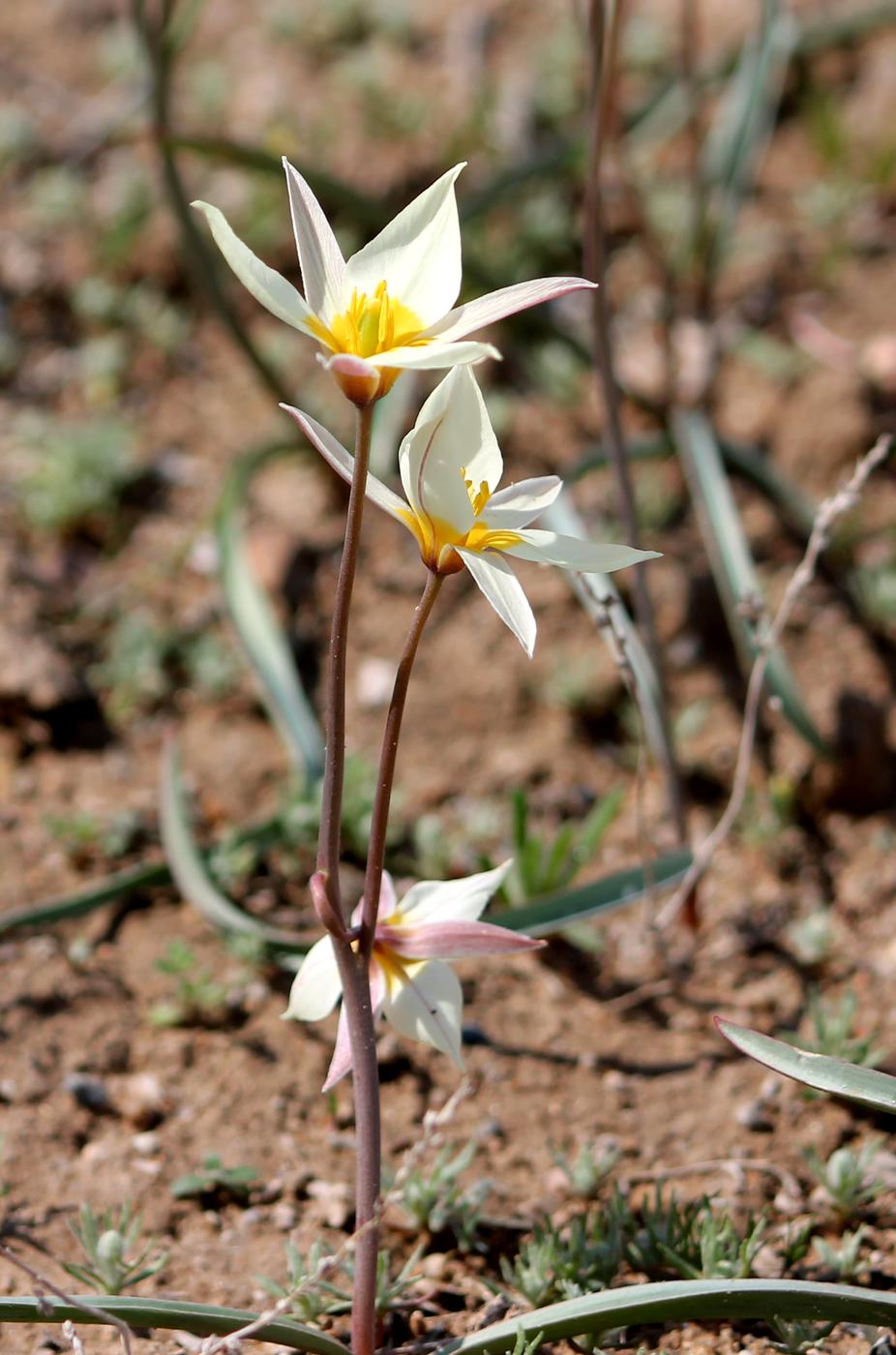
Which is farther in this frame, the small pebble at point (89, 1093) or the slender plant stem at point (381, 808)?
the small pebble at point (89, 1093)

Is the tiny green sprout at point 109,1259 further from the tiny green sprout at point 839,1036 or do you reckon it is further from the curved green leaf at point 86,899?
the tiny green sprout at point 839,1036

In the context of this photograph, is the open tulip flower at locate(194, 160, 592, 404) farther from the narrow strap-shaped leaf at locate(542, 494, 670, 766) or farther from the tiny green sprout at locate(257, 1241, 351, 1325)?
the tiny green sprout at locate(257, 1241, 351, 1325)

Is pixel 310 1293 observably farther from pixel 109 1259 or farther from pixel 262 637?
pixel 262 637

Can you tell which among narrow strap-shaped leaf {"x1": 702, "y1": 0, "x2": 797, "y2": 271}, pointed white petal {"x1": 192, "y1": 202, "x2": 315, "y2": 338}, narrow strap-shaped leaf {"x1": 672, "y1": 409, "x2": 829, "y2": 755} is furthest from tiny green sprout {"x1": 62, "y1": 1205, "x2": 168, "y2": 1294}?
narrow strap-shaped leaf {"x1": 702, "y1": 0, "x2": 797, "y2": 271}

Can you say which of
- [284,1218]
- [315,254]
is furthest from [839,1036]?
[315,254]

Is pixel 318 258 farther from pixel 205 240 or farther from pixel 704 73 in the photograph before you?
pixel 704 73

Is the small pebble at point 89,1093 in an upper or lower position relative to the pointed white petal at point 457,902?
lower

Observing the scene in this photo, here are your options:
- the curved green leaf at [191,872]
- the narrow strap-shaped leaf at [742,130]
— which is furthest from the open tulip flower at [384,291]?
the narrow strap-shaped leaf at [742,130]
